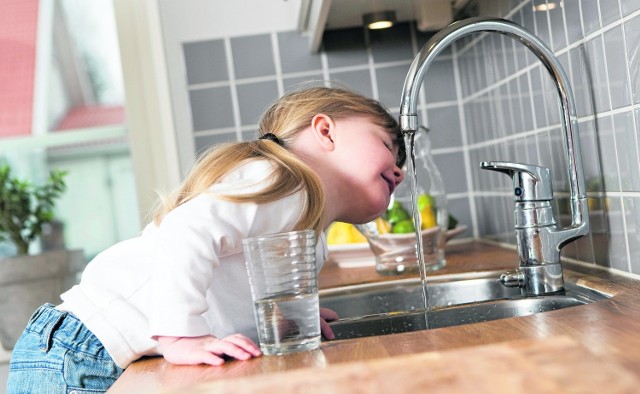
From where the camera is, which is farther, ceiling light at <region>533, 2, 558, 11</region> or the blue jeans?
ceiling light at <region>533, 2, 558, 11</region>

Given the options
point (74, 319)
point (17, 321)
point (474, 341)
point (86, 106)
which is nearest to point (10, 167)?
point (86, 106)

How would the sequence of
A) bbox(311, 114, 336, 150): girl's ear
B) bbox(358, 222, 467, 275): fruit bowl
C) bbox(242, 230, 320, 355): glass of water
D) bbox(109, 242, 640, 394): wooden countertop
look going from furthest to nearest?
1. bbox(358, 222, 467, 275): fruit bowl
2. bbox(311, 114, 336, 150): girl's ear
3. bbox(242, 230, 320, 355): glass of water
4. bbox(109, 242, 640, 394): wooden countertop

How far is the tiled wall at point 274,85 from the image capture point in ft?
6.83

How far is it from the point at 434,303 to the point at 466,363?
30.3 inches

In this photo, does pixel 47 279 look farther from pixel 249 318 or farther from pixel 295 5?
pixel 249 318

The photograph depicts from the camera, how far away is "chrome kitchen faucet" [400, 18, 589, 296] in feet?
3.73

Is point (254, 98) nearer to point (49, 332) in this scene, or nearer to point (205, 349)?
point (49, 332)

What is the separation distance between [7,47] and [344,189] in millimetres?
1681

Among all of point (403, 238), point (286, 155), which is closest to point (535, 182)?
point (286, 155)

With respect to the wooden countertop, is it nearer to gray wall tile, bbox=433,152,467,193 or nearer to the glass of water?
the glass of water

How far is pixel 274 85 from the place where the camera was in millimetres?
2094

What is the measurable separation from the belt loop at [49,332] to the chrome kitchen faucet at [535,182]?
0.52 m

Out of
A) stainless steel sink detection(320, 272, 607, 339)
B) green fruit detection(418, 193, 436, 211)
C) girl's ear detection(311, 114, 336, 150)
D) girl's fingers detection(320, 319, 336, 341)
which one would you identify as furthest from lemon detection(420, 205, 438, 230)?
girl's fingers detection(320, 319, 336, 341)

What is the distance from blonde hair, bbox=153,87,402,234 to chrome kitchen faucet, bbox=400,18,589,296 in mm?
148
